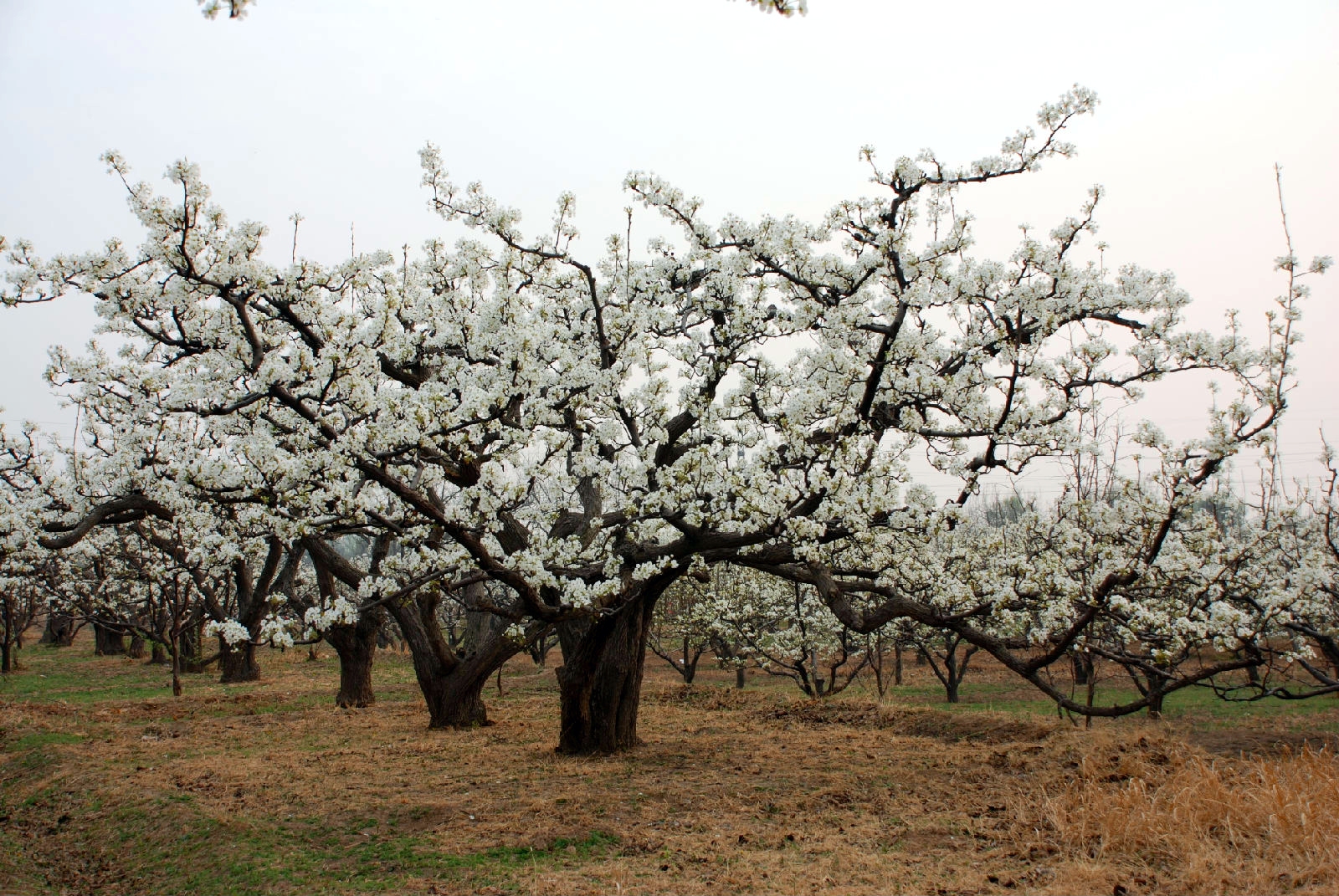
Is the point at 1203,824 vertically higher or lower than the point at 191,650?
higher

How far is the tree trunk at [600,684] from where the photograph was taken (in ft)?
41.2

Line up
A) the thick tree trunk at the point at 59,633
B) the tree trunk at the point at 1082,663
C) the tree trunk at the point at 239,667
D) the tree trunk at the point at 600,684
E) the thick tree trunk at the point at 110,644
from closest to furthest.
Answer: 1. the tree trunk at the point at 600,684
2. the tree trunk at the point at 1082,663
3. the tree trunk at the point at 239,667
4. the thick tree trunk at the point at 110,644
5. the thick tree trunk at the point at 59,633

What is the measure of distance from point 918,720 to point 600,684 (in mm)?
6766

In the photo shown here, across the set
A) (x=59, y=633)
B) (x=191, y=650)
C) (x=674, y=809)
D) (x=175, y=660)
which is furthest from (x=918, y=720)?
(x=59, y=633)

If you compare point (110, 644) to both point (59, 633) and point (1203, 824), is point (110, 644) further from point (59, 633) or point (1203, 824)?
point (1203, 824)

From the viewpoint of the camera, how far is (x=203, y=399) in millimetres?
8109

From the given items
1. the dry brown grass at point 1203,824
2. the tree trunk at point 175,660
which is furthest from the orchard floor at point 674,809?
the tree trunk at point 175,660

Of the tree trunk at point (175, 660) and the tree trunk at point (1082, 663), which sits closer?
the tree trunk at point (1082, 663)

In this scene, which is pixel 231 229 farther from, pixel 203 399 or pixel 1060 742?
pixel 1060 742

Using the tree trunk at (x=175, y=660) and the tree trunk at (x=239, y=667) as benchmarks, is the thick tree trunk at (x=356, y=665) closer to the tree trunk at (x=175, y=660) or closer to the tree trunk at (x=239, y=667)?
the tree trunk at (x=175, y=660)

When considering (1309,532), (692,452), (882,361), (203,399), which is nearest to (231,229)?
(203,399)

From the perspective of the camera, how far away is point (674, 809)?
9312mm

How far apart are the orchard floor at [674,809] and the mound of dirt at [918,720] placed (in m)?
0.09

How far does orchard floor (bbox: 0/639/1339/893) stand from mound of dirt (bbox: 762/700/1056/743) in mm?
85
